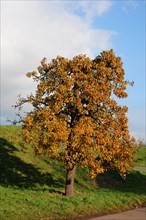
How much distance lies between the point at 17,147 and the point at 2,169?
5.23 meters

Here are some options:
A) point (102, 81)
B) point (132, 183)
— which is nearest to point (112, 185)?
point (132, 183)

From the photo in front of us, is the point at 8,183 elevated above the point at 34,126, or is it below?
below

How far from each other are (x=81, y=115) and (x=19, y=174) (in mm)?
8612

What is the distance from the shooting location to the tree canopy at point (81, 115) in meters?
19.7

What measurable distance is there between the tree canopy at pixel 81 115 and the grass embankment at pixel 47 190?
78.8 inches

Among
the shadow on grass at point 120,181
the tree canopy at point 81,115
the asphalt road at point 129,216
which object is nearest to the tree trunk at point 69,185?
the tree canopy at point 81,115

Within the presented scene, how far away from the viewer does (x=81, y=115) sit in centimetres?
2105

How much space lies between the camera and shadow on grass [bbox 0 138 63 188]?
81.1 ft

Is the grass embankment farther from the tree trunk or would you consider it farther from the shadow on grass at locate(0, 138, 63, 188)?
the tree trunk

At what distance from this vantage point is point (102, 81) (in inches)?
815

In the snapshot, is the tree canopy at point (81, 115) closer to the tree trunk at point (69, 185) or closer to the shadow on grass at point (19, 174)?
the tree trunk at point (69, 185)

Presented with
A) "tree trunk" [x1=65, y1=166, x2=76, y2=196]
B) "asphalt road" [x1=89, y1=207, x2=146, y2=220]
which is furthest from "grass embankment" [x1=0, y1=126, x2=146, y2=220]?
"asphalt road" [x1=89, y1=207, x2=146, y2=220]

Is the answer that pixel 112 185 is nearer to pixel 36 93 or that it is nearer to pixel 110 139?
pixel 110 139

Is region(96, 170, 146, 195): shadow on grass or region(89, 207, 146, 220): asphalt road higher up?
region(96, 170, 146, 195): shadow on grass
